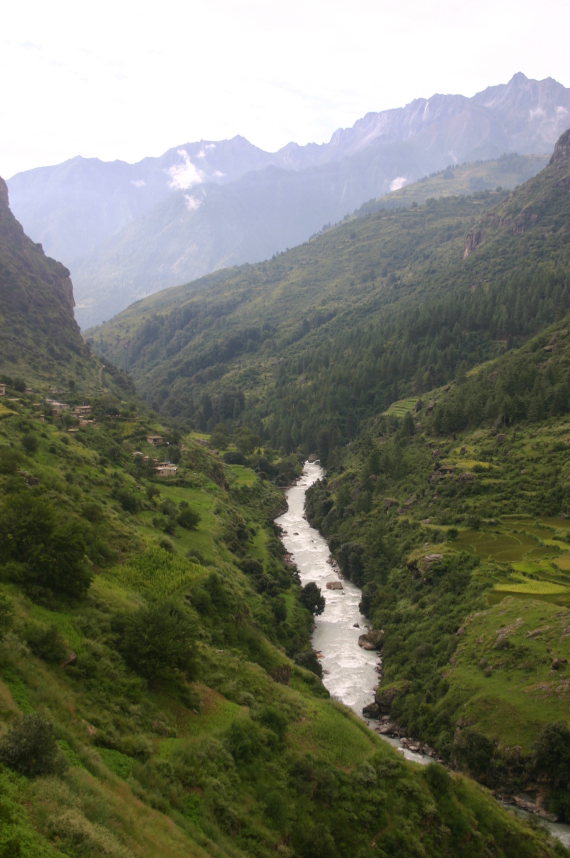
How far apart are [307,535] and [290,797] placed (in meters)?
84.3

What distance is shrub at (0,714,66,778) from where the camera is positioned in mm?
20750

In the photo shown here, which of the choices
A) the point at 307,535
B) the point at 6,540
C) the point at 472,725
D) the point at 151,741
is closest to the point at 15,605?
the point at 6,540

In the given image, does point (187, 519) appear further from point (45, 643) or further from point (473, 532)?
point (45, 643)

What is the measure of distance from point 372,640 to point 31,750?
5961 cm

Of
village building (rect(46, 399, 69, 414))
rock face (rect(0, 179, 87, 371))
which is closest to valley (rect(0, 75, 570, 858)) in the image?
village building (rect(46, 399, 69, 414))

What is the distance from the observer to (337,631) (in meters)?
79.8

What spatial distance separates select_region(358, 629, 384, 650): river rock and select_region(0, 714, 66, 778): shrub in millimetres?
57751

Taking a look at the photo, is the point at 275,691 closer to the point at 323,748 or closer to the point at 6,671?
the point at 323,748

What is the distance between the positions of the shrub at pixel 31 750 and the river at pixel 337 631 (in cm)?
3956

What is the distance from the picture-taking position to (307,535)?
390 ft

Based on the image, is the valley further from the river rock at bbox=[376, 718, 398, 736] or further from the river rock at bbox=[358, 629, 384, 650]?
the river rock at bbox=[376, 718, 398, 736]

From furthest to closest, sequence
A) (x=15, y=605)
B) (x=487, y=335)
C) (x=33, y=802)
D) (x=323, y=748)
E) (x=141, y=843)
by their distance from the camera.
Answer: (x=487, y=335) → (x=323, y=748) → (x=15, y=605) → (x=141, y=843) → (x=33, y=802)

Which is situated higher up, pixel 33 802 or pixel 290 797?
pixel 33 802

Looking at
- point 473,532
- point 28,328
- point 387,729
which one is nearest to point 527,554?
point 473,532
